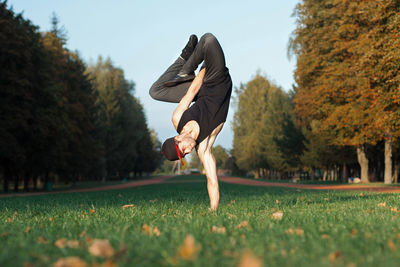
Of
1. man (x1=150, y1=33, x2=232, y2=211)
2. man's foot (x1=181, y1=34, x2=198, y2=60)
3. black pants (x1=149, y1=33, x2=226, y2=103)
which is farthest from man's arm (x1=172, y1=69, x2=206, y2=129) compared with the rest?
man's foot (x1=181, y1=34, x2=198, y2=60)

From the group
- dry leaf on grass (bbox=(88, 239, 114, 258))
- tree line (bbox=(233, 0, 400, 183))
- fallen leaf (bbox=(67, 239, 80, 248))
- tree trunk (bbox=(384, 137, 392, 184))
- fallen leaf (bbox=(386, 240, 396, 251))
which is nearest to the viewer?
dry leaf on grass (bbox=(88, 239, 114, 258))

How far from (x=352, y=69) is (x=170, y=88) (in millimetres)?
18053

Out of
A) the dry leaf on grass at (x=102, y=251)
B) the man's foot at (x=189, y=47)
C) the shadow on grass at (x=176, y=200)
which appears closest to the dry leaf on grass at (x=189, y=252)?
the dry leaf on grass at (x=102, y=251)

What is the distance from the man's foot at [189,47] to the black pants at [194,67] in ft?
0.28

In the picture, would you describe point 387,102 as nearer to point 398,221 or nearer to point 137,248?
point 398,221

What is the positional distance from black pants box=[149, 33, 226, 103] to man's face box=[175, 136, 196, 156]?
1179mm

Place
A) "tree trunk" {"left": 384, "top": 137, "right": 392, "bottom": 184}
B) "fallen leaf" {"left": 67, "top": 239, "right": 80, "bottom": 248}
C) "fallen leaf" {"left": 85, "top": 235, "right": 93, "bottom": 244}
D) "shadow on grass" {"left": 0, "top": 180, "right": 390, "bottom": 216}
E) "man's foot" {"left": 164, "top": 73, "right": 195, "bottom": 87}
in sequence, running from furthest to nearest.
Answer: "tree trunk" {"left": 384, "top": 137, "right": 392, "bottom": 184}, "shadow on grass" {"left": 0, "top": 180, "right": 390, "bottom": 216}, "man's foot" {"left": 164, "top": 73, "right": 195, "bottom": 87}, "fallen leaf" {"left": 85, "top": 235, "right": 93, "bottom": 244}, "fallen leaf" {"left": 67, "top": 239, "right": 80, "bottom": 248}

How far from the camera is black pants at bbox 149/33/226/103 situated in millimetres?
5559

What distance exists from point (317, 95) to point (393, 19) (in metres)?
9.97

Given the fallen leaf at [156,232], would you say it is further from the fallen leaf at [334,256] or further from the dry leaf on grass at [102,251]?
the fallen leaf at [334,256]

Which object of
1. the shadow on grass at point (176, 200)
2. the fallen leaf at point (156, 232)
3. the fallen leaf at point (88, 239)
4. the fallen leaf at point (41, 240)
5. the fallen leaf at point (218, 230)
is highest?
the fallen leaf at point (218, 230)

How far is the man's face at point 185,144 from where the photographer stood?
4750 millimetres

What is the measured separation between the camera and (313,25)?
1164 inches

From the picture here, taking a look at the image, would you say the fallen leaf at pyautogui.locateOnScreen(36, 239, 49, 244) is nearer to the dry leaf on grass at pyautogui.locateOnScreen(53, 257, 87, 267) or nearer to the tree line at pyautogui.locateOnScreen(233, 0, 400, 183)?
the dry leaf on grass at pyautogui.locateOnScreen(53, 257, 87, 267)
